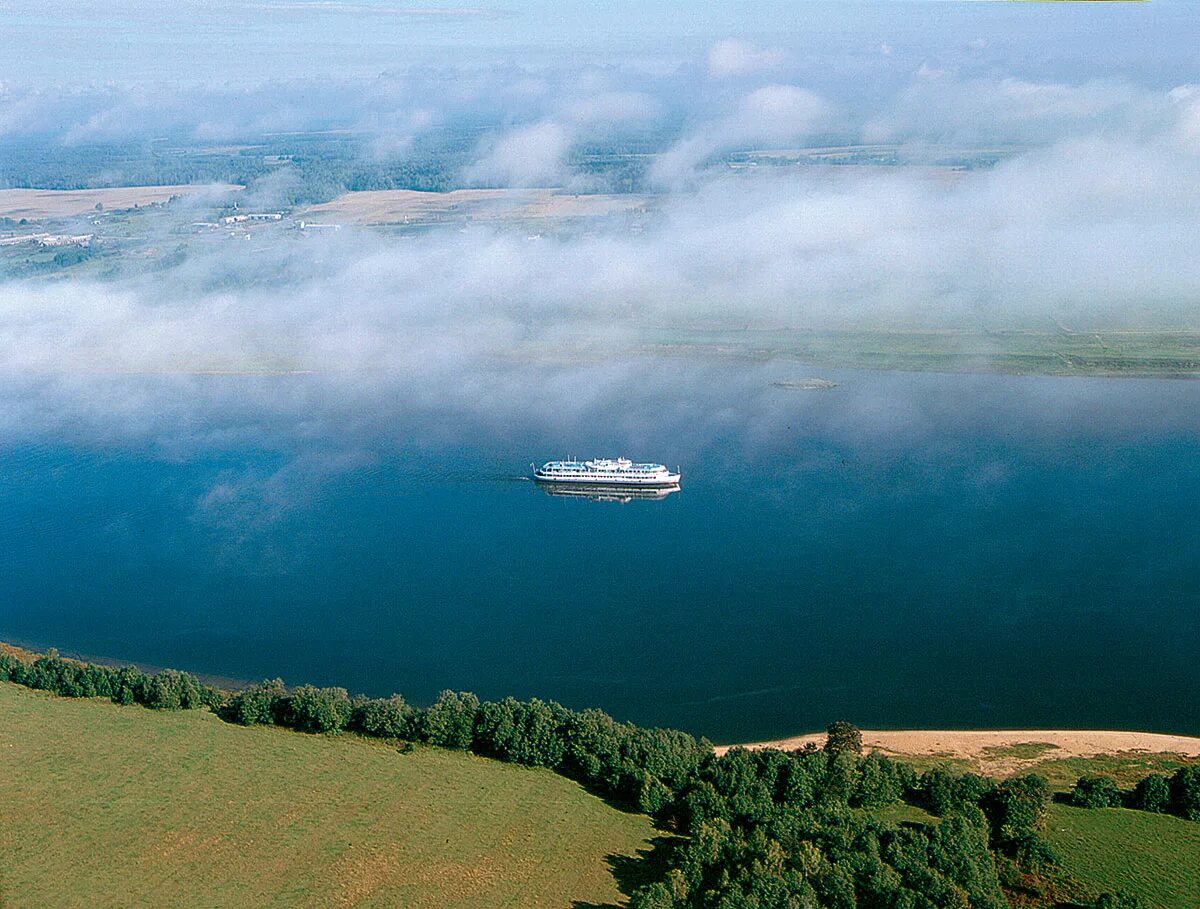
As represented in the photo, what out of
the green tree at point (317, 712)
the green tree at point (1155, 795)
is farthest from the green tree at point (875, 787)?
the green tree at point (317, 712)

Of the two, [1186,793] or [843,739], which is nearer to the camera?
[1186,793]

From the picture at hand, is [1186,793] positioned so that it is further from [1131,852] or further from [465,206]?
[465,206]

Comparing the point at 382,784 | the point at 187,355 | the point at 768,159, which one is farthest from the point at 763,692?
the point at 768,159

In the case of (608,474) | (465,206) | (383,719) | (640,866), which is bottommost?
(640,866)

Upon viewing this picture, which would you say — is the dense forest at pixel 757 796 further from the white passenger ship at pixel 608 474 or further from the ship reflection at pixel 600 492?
the white passenger ship at pixel 608 474

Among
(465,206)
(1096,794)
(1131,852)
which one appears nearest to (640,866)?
(1131,852)

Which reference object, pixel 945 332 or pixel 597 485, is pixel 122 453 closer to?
pixel 597 485
